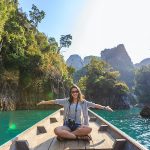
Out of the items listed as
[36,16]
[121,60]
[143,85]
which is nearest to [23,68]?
[36,16]

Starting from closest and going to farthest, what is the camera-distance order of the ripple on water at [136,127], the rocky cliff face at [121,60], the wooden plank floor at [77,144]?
1. the wooden plank floor at [77,144]
2. the ripple on water at [136,127]
3. the rocky cliff face at [121,60]

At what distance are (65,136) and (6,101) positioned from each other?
1525 inches

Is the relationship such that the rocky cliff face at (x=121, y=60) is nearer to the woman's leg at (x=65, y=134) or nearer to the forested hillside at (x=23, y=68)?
the forested hillside at (x=23, y=68)

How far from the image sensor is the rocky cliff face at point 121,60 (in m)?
166

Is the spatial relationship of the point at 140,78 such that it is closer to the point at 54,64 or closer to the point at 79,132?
the point at 54,64

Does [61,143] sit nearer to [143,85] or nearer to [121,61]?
[143,85]

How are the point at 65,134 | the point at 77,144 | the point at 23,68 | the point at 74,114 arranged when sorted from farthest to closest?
the point at 23,68 < the point at 74,114 < the point at 65,134 < the point at 77,144

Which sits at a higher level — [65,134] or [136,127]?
[136,127]

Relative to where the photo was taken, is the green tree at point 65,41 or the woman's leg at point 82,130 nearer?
the woman's leg at point 82,130

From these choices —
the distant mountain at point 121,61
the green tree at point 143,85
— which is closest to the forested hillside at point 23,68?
the green tree at point 143,85

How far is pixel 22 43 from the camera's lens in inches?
1913

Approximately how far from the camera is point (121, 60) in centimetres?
16738

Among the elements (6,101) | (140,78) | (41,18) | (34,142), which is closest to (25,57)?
(6,101)

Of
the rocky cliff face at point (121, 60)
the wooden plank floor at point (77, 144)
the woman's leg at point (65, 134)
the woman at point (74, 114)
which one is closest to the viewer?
the wooden plank floor at point (77, 144)
